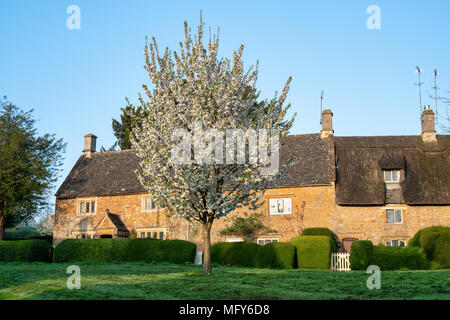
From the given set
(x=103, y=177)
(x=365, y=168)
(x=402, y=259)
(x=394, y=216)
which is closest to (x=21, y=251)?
(x=103, y=177)

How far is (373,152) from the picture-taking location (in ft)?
125

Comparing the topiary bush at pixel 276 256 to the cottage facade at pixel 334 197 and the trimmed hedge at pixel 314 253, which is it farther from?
the cottage facade at pixel 334 197

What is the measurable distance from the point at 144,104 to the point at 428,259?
1855 centimetres

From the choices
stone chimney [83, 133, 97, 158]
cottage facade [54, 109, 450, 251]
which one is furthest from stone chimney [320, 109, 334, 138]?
stone chimney [83, 133, 97, 158]

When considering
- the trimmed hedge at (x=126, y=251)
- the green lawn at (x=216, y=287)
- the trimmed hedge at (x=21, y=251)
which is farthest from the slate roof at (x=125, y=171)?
the green lawn at (x=216, y=287)

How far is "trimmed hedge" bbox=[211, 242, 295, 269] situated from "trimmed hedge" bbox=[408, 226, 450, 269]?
24.9 ft

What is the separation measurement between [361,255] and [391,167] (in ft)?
37.0

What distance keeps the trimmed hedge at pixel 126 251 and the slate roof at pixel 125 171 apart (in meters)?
9.24

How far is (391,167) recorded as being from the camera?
36.2 metres

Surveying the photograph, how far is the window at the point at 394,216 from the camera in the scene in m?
34.8

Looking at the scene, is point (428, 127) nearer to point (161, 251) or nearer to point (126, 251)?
point (161, 251)

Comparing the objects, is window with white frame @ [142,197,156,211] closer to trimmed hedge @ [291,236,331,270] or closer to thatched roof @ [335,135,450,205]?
thatched roof @ [335,135,450,205]
